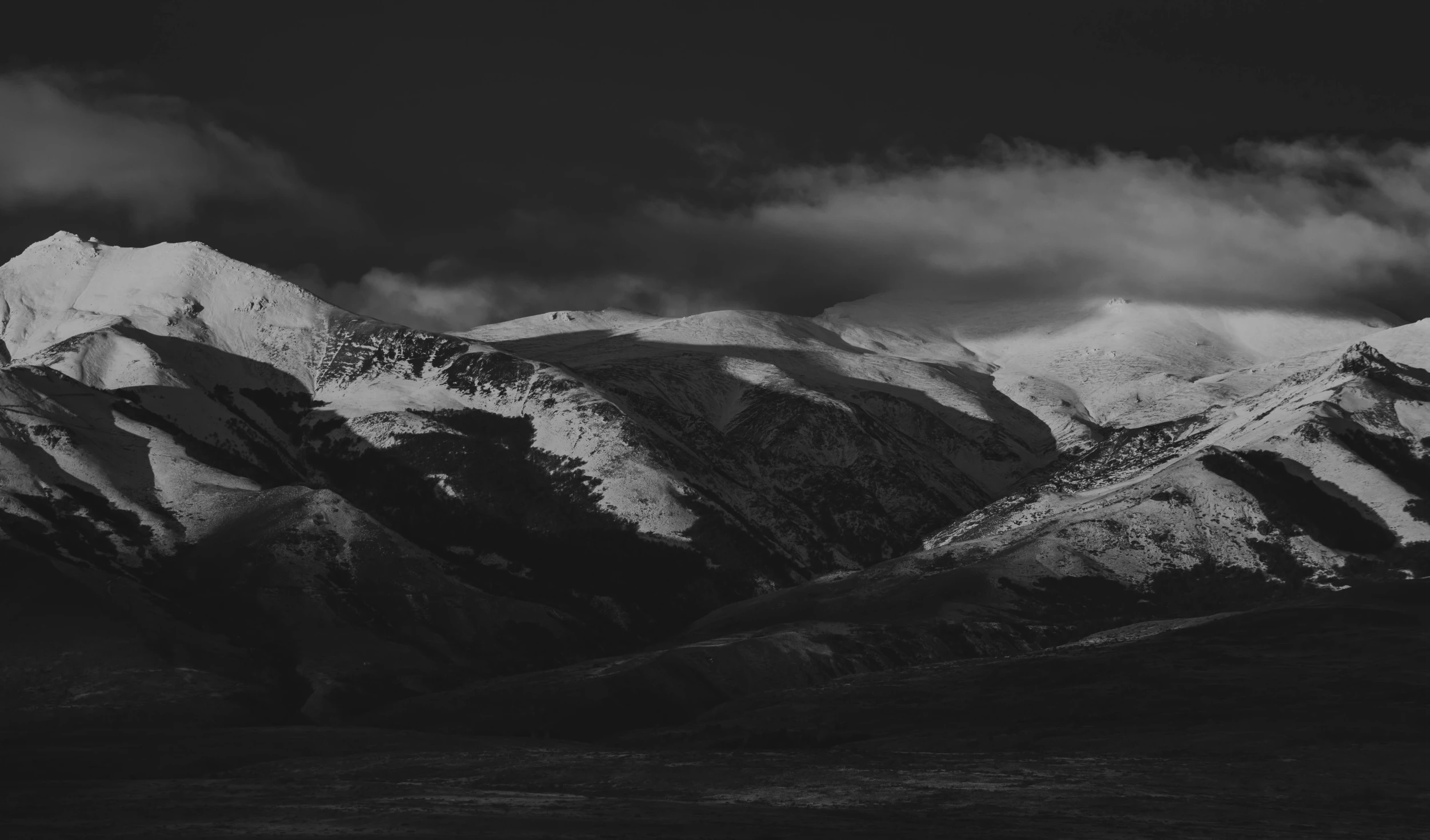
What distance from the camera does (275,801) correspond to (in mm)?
142875

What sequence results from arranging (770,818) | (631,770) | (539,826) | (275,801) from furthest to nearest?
(631,770) < (275,801) < (770,818) < (539,826)

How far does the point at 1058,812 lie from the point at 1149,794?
17.9 metres

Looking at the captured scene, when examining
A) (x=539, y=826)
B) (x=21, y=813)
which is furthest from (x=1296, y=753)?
(x=21, y=813)

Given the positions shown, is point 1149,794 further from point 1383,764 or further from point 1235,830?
point 1383,764

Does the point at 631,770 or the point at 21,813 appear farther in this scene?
the point at 631,770

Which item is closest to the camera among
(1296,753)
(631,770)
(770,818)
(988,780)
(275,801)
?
(770,818)

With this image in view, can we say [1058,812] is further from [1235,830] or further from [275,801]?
[275,801]

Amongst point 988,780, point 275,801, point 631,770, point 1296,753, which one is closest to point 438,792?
point 275,801

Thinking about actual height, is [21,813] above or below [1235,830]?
above

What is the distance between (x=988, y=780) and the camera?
16312 centimetres

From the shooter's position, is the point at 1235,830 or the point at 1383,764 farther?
the point at 1383,764

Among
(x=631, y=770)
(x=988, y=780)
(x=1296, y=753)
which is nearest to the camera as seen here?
(x=988, y=780)

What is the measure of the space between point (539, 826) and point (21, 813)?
40.0 meters

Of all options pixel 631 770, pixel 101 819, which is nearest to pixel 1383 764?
pixel 631 770
